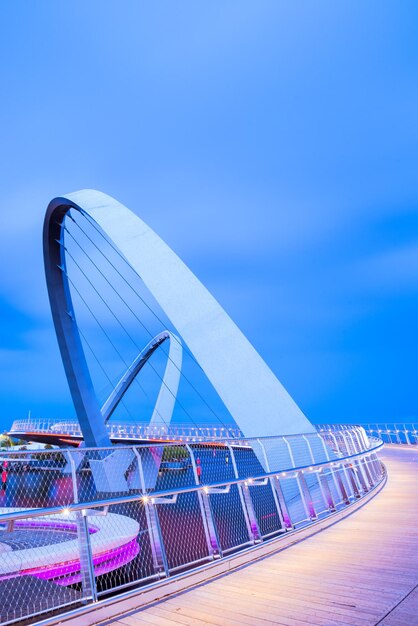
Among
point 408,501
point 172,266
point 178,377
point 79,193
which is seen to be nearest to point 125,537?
point 408,501

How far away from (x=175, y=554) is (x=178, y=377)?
33581mm

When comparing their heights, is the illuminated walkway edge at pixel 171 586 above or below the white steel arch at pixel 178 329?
below

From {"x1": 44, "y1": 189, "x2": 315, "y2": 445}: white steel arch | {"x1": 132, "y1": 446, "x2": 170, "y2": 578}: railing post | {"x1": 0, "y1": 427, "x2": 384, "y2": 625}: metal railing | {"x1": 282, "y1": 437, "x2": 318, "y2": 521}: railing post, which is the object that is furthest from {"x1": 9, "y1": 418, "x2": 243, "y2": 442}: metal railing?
{"x1": 132, "y1": 446, "x2": 170, "y2": 578}: railing post

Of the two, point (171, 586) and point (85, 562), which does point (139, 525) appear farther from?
point (85, 562)

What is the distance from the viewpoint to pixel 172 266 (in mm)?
14008

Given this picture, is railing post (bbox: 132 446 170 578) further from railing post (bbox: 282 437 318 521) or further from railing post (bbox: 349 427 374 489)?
railing post (bbox: 349 427 374 489)

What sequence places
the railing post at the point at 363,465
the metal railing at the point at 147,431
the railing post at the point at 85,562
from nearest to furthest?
the railing post at the point at 85,562 → the railing post at the point at 363,465 → the metal railing at the point at 147,431

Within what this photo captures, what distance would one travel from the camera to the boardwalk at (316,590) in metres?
3.12

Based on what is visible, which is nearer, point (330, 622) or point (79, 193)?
point (330, 622)

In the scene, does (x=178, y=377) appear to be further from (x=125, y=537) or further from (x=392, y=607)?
(x=392, y=607)

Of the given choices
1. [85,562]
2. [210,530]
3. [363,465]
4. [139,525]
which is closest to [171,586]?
[85,562]

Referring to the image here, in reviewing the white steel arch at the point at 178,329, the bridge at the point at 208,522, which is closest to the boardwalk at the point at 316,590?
the bridge at the point at 208,522

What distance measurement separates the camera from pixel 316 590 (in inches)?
144

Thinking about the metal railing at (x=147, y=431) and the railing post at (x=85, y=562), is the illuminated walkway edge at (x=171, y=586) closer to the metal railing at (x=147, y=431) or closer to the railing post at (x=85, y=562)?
the railing post at (x=85, y=562)
